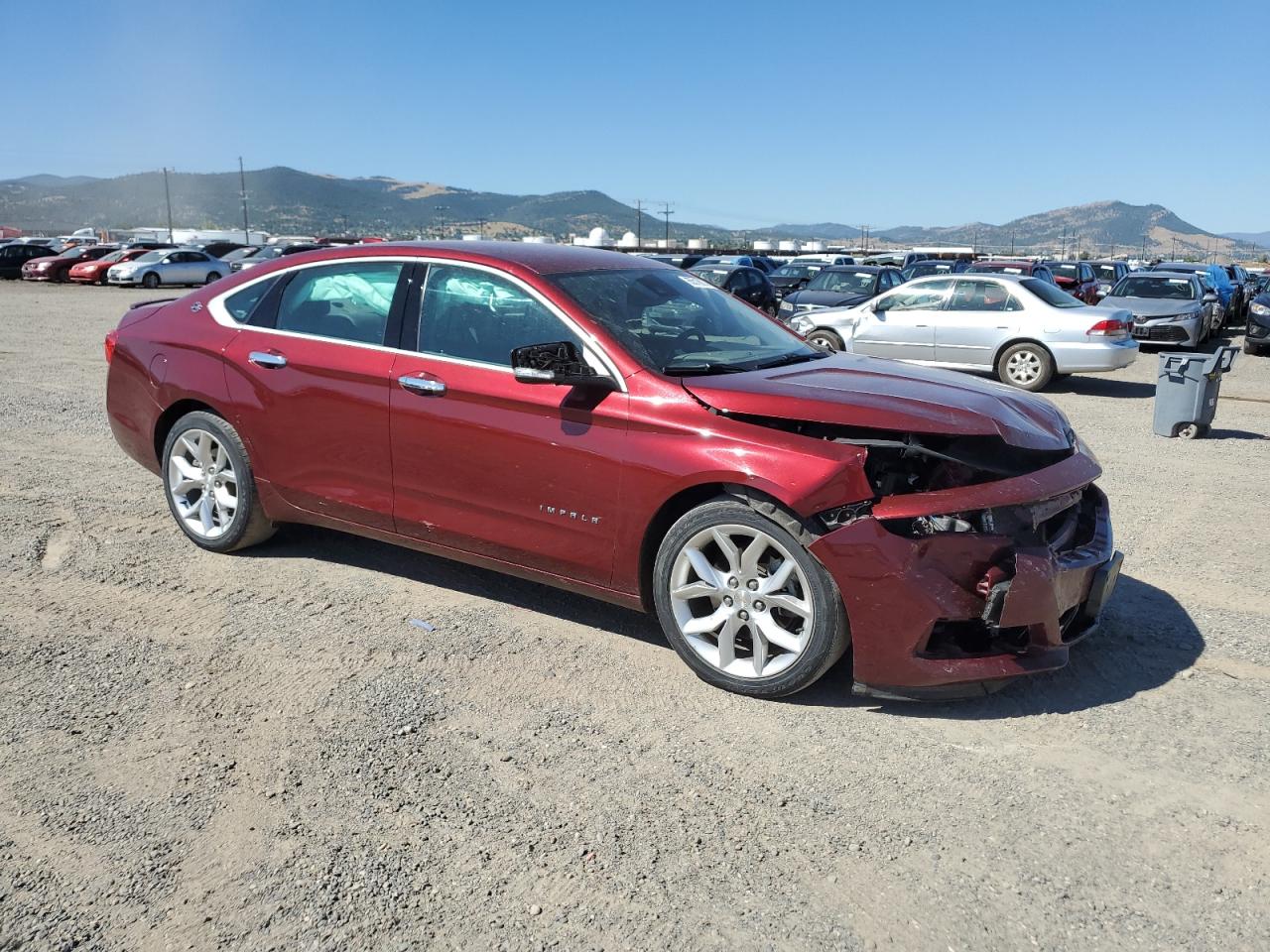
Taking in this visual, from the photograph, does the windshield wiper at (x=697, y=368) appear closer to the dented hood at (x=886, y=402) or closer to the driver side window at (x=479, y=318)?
the dented hood at (x=886, y=402)

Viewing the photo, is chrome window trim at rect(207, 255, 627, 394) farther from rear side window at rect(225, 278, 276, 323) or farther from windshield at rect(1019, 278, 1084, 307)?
windshield at rect(1019, 278, 1084, 307)

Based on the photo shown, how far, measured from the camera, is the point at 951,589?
356cm

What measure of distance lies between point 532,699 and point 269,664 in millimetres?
1123

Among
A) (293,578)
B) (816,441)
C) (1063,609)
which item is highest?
(816,441)

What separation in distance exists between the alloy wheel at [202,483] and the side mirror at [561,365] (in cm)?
202

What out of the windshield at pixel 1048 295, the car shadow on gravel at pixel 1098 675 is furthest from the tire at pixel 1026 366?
the car shadow on gravel at pixel 1098 675

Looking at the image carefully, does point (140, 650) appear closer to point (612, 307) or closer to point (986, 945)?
point (612, 307)

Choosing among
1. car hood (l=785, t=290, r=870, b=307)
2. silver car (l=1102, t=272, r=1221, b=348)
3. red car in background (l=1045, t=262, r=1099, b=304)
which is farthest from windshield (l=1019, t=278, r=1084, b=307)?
red car in background (l=1045, t=262, r=1099, b=304)

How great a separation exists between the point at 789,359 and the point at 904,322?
33.7 feet

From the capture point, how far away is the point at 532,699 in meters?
3.85

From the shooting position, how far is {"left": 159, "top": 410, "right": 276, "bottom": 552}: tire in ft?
17.1

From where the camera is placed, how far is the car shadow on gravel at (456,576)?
4.70 m

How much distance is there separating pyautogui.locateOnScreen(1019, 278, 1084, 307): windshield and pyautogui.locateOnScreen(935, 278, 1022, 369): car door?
315mm

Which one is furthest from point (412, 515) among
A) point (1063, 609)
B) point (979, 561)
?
A: point (1063, 609)
